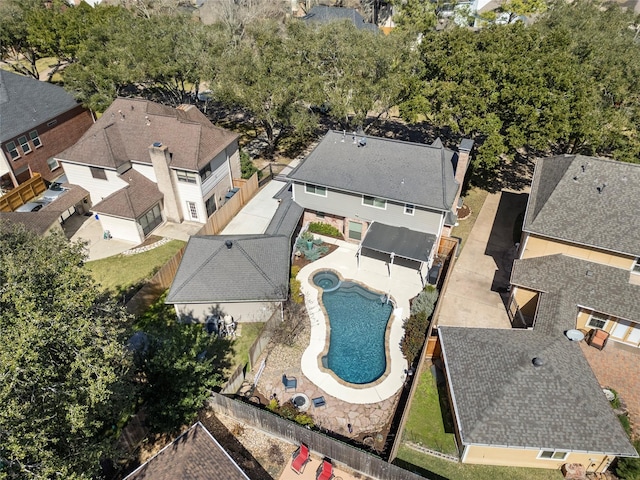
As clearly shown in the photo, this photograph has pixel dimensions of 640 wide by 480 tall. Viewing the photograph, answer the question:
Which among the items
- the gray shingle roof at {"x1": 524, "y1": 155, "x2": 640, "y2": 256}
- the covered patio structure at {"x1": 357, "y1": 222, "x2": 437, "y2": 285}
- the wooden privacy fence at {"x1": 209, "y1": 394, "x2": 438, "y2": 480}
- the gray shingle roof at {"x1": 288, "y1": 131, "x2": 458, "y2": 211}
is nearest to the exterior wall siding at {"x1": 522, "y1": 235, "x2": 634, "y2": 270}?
the gray shingle roof at {"x1": 524, "y1": 155, "x2": 640, "y2": 256}

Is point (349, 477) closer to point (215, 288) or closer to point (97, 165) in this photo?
point (215, 288)

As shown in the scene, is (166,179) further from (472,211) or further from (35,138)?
(472,211)

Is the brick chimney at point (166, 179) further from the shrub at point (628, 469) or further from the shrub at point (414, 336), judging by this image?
the shrub at point (628, 469)

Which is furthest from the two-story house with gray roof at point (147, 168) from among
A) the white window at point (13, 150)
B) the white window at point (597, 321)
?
the white window at point (597, 321)

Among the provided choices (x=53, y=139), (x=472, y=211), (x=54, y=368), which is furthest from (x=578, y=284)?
(x=53, y=139)

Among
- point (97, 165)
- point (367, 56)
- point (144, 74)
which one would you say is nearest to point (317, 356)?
point (97, 165)

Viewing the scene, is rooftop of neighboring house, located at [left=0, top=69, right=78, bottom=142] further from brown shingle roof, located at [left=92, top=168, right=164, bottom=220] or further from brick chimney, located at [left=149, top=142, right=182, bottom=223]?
brick chimney, located at [left=149, top=142, right=182, bottom=223]
